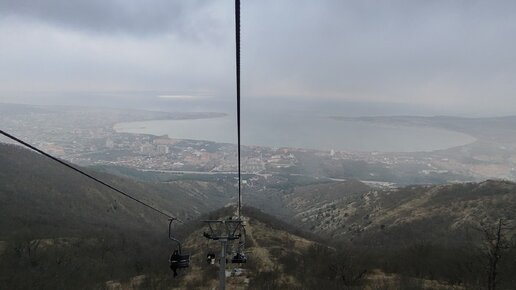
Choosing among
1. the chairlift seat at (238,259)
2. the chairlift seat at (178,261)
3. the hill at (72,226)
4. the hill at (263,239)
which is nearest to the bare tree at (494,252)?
the hill at (263,239)

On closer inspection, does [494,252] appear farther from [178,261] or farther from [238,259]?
[178,261]

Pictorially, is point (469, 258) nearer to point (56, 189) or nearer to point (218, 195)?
point (56, 189)

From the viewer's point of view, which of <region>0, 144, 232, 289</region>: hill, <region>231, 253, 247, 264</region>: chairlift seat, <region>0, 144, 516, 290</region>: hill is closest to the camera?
<region>231, 253, 247, 264</region>: chairlift seat

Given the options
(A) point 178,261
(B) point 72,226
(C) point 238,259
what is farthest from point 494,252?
(B) point 72,226

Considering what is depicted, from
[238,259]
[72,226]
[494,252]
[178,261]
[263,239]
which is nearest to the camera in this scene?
[178,261]

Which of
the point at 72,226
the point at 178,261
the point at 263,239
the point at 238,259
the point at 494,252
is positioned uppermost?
the point at 178,261

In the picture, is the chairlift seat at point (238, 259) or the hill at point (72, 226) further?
the hill at point (72, 226)

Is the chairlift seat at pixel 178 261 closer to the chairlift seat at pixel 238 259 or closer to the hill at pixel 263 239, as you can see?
the chairlift seat at pixel 238 259

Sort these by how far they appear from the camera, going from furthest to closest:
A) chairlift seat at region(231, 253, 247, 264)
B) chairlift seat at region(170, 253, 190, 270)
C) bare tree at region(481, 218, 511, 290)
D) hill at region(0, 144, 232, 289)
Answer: hill at region(0, 144, 232, 289) < bare tree at region(481, 218, 511, 290) < chairlift seat at region(231, 253, 247, 264) < chairlift seat at region(170, 253, 190, 270)

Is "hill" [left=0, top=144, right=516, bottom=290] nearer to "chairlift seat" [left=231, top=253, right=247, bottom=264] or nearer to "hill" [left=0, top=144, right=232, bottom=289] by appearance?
"hill" [left=0, top=144, right=232, bottom=289]

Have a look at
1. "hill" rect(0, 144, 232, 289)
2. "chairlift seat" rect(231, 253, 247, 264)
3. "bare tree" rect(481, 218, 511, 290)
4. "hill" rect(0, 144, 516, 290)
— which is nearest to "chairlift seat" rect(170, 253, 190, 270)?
"chairlift seat" rect(231, 253, 247, 264)

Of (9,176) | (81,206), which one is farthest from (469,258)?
(9,176)
